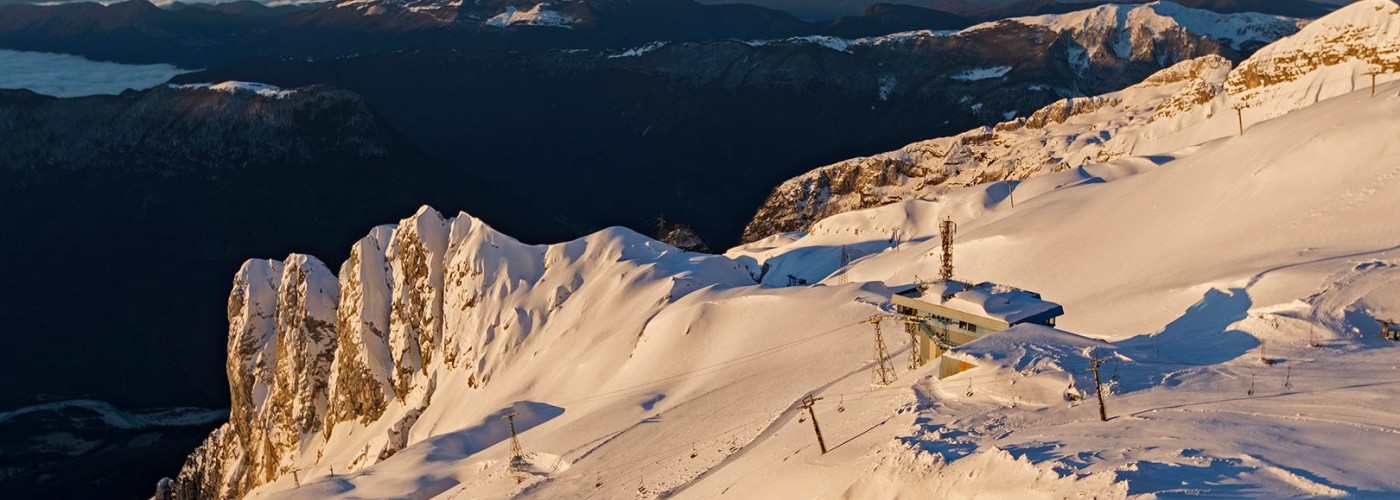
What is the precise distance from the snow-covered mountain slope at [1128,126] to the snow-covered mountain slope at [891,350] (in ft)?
97.4

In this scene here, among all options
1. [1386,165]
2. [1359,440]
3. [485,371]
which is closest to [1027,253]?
[1386,165]

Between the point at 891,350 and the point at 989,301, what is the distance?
7.60 m

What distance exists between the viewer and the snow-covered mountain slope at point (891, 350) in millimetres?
32750

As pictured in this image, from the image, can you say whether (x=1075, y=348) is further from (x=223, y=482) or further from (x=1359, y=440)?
(x=223, y=482)

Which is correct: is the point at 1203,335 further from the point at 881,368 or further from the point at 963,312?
the point at 881,368

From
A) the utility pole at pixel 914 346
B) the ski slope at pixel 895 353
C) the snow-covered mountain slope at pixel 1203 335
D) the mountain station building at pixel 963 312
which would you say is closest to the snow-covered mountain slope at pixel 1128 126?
the ski slope at pixel 895 353

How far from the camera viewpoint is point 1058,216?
77.2m

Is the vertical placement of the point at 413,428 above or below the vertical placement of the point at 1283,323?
below

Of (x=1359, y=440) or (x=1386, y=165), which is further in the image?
(x=1386, y=165)

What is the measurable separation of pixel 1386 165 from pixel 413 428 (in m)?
59.7

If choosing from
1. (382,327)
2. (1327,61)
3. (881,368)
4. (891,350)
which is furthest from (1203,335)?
(1327,61)

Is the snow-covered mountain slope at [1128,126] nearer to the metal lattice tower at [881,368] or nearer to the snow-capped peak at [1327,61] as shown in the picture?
the snow-capped peak at [1327,61]

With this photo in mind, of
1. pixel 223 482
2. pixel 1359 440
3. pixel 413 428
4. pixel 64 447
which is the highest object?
pixel 1359 440

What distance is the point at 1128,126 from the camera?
496 feet
